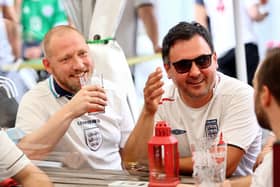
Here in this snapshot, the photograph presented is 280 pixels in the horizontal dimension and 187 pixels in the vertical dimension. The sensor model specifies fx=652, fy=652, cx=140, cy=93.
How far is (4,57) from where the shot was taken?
5105 millimetres

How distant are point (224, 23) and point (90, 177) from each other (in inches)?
115

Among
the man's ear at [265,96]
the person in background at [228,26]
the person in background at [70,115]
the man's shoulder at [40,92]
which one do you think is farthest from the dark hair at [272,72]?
the person in background at [228,26]

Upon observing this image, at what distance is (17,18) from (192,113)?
2809 mm

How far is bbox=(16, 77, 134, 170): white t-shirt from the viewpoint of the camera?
2.95 metres

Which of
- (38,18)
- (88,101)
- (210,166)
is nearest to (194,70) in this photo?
(88,101)

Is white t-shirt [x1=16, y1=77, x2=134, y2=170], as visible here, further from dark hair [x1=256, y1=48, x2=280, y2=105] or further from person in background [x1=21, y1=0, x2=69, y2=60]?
person in background [x1=21, y1=0, x2=69, y2=60]

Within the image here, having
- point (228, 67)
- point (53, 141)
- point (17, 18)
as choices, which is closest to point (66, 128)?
point (53, 141)

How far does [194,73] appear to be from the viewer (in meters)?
2.57

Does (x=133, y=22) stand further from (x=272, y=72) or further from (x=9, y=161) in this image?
(x=272, y=72)

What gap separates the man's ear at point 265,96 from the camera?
1858 mm

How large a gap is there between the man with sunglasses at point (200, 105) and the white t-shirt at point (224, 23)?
2.25 meters

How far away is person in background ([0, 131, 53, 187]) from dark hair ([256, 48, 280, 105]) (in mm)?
838

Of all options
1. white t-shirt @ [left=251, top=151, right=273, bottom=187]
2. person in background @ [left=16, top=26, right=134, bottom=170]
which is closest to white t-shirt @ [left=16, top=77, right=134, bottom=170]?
person in background @ [left=16, top=26, right=134, bottom=170]

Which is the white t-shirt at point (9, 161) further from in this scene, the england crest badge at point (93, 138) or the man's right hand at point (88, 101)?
the england crest badge at point (93, 138)
